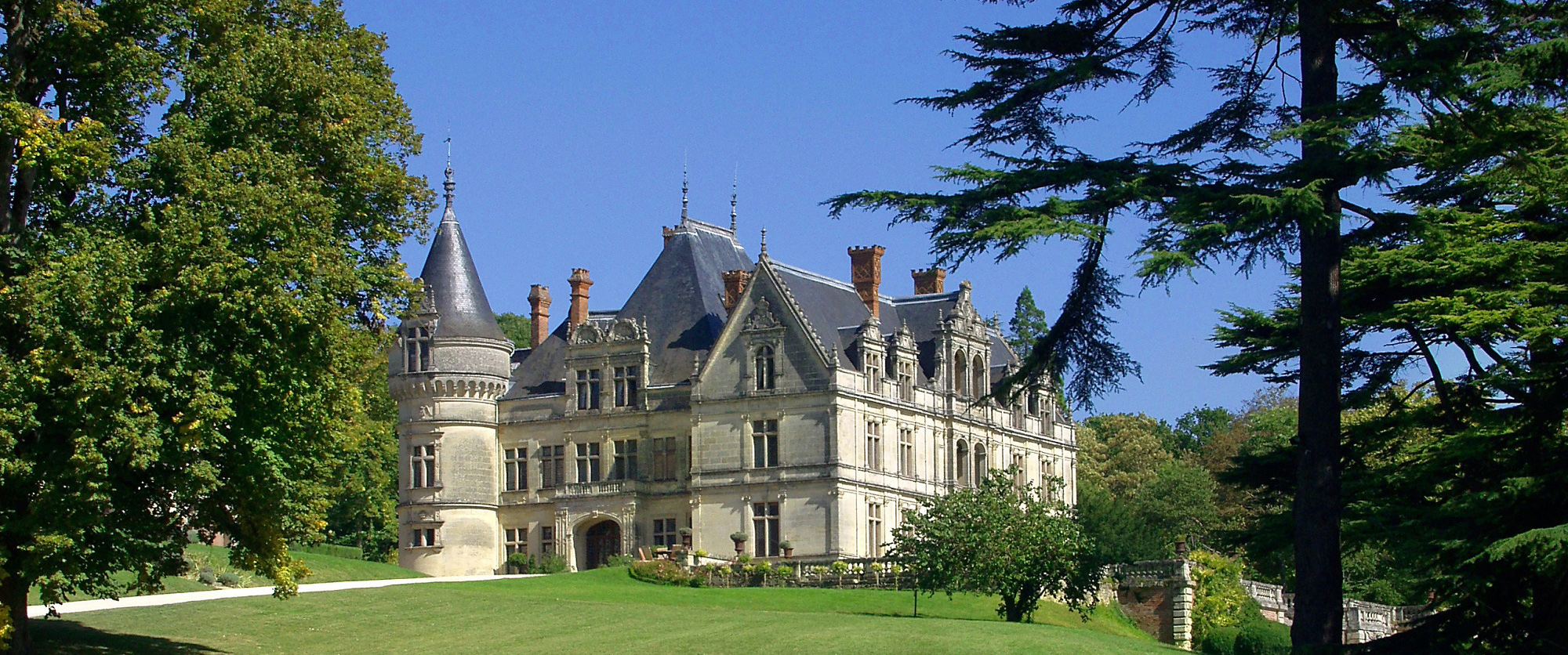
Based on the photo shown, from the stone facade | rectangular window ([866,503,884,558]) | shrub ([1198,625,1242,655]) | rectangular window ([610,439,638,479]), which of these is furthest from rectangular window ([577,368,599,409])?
shrub ([1198,625,1242,655])

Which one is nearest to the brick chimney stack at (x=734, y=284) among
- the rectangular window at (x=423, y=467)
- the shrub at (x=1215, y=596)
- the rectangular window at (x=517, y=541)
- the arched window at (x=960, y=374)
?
the arched window at (x=960, y=374)

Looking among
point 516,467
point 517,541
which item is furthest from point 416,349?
point 517,541

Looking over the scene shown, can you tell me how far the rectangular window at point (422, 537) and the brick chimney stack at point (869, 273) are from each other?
44.0ft

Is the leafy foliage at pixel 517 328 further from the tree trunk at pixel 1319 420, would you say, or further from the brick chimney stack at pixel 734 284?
the tree trunk at pixel 1319 420

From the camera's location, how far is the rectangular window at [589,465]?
50.7 m

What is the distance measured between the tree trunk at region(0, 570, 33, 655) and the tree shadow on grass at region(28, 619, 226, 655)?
1.67 metres

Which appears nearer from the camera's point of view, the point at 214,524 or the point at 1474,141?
the point at 1474,141

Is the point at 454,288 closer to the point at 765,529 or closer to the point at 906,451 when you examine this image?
the point at 765,529

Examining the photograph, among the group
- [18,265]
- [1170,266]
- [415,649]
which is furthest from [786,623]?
[1170,266]

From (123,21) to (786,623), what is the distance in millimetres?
14423

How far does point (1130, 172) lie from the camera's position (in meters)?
16.4

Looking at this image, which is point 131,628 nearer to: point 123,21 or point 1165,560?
point 123,21

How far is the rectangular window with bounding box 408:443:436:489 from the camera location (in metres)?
50.8

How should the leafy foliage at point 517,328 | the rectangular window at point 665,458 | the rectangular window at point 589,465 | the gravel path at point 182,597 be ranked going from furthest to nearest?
1. the leafy foliage at point 517,328
2. the rectangular window at point 589,465
3. the rectangular window at point 665,458
4. the gravel path at point 182,597
